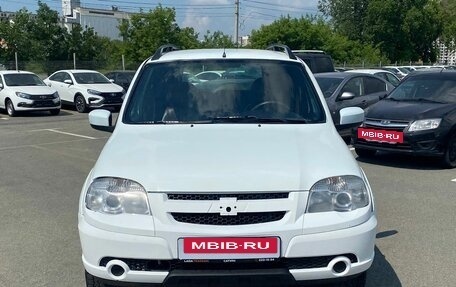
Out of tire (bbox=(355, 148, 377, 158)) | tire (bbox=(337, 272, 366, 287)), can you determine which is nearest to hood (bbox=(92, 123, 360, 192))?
tire (bbox=(337, 272, 366, 287))

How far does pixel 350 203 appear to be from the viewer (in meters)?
3.27

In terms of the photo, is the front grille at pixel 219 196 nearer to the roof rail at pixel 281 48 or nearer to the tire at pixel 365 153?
the roof rail at pixel 281 48

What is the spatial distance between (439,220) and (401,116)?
3169mm

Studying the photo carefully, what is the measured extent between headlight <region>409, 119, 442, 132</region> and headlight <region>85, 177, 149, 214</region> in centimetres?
625

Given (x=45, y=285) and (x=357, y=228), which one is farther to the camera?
(x=45, y=285)

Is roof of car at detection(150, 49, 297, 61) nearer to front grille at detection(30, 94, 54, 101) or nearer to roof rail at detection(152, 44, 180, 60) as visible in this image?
roof rail at detection(152, 44, 180, 60)

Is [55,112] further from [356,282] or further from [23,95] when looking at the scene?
[356,282]

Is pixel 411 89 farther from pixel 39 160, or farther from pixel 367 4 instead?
pixel 367 4

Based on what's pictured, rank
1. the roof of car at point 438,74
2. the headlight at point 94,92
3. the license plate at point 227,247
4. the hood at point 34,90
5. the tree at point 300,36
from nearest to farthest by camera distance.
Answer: the license plate at point 227,247, the roof of car at point 438,74, the hood at point 34,90, the headlight at point 94,92, the tree at point 300,36

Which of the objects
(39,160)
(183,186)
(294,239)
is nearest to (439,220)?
(294,239)

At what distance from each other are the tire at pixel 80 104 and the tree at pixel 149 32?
19.7 m

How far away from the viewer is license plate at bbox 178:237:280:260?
3041 mm

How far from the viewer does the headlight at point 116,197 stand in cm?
318

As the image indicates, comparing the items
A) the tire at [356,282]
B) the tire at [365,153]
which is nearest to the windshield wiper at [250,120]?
the tire at [356,282]
